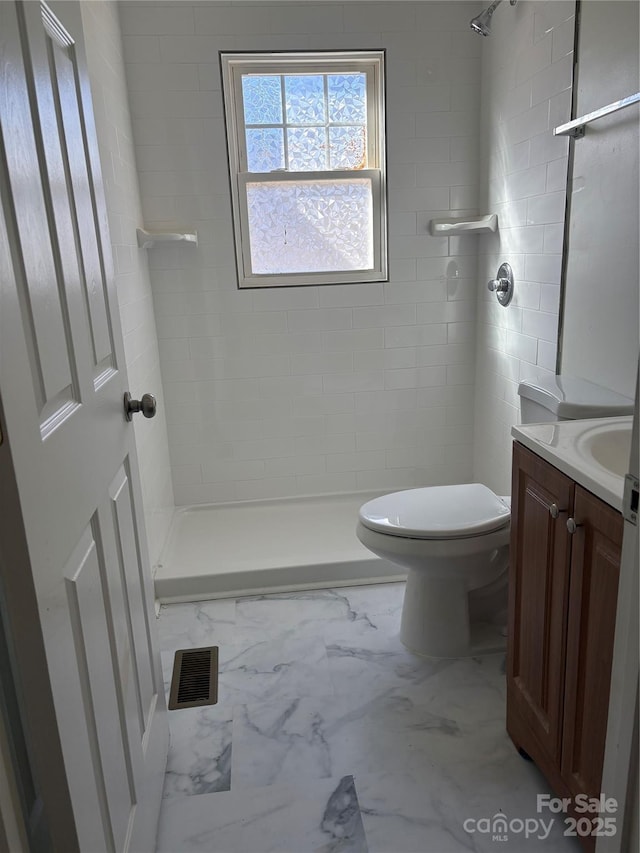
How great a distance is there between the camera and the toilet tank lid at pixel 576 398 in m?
1.69

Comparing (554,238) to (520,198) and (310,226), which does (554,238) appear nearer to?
(520,198)

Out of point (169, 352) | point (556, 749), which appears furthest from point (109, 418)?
point (169, 352)

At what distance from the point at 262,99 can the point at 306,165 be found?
0.33 meters

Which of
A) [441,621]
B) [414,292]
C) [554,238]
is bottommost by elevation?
[441,621]

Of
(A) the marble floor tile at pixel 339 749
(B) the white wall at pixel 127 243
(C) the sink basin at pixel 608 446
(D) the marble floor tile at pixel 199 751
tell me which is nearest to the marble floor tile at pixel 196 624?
(A) the marble floor tile at pixel 339 749

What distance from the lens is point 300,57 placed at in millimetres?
2752

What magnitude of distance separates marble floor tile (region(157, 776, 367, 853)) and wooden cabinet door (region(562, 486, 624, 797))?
0.52 meters

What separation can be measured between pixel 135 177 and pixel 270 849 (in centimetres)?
248

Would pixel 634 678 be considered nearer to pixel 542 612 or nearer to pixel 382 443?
pixel 542 612

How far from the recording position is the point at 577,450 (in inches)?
50.6

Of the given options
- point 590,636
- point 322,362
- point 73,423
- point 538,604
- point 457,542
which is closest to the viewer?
point 73,423

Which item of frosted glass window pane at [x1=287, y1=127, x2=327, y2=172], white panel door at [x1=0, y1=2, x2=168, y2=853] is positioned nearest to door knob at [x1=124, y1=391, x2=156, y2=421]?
white panel door at [x1=0, y1=2, x2=168, y2=853]

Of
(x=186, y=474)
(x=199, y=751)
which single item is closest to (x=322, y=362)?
(x=186, y=474)

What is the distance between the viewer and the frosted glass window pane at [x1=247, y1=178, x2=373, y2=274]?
2910 mm
